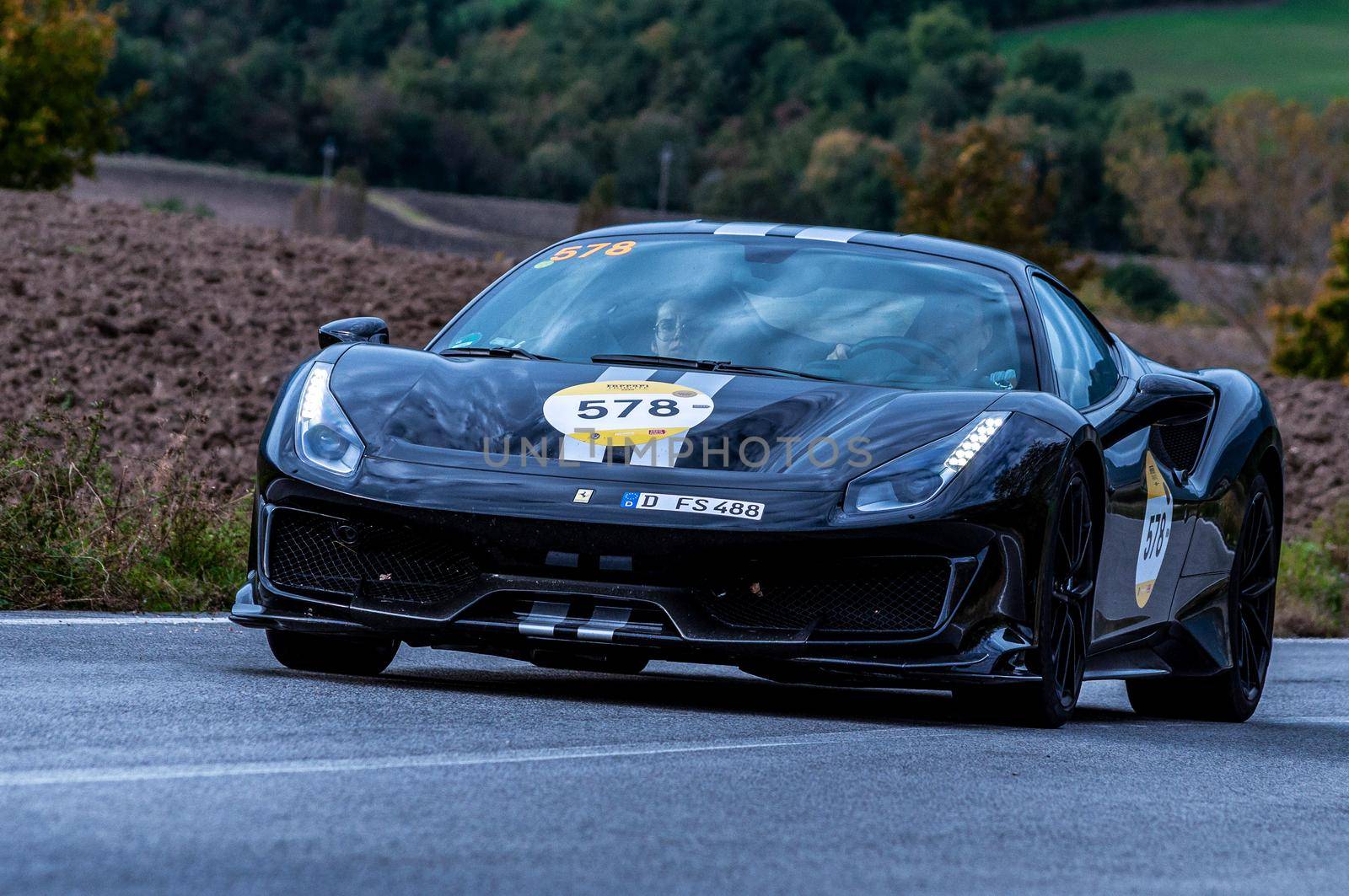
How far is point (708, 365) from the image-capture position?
20.5 feet

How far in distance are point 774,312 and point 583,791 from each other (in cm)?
253

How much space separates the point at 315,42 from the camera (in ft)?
518

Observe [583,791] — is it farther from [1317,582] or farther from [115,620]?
[1317,582]

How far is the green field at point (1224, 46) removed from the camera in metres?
135

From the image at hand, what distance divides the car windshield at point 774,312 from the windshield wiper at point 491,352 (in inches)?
1.6

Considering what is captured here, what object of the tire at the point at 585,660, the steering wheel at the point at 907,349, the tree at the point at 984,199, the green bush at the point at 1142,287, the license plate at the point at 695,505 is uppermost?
the steering wheel at the point at 907,349

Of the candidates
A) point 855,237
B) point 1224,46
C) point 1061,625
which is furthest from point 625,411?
point 1224,46

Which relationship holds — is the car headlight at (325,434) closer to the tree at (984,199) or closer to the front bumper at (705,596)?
the front bumper at (705,596)

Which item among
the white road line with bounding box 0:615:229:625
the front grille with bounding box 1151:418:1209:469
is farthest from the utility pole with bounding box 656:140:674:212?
the front grille with bounding box 1151:418:1209:469

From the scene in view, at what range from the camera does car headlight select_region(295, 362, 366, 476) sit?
5.80m

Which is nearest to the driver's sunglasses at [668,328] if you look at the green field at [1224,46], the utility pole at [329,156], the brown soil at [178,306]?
the brown soil at [178,306]

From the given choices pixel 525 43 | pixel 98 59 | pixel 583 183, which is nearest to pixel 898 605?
pixel 98 59

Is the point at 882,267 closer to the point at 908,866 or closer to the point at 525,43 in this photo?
the point at 908,866

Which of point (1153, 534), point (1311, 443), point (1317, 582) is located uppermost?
point (1153, 534)
